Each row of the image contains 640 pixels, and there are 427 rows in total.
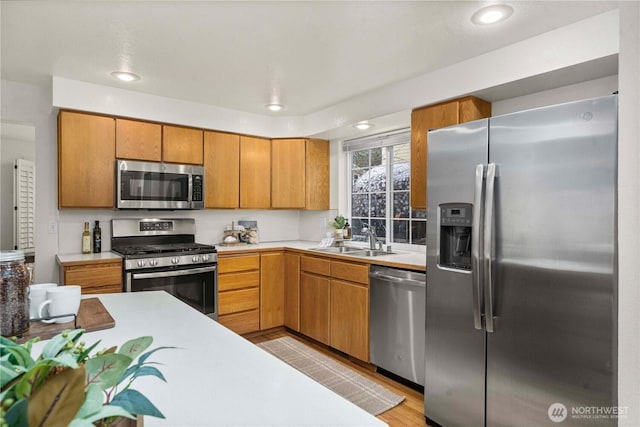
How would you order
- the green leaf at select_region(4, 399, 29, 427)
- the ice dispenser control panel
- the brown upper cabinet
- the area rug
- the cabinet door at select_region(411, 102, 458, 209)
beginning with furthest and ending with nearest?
the cabinet door at select_region(411, 102, 458, 209) → the brown upper cabinet → the area rug → the ice dispenser control panel → the green leaf at select_region(4, 399, 29, 427)

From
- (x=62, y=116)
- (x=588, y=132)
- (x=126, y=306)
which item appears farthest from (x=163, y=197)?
(x=588, y=132)

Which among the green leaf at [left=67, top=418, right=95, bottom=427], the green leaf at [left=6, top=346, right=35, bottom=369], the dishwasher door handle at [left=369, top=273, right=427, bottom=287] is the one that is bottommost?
the dishwasher door handle at [left=369, top=273, right=427, bottom=287]

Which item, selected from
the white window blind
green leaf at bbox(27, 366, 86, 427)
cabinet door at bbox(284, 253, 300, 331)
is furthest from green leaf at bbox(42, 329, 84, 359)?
the white window blind

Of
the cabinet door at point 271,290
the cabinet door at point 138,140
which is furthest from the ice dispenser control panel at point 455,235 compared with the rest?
the cabinet door at point 138,140

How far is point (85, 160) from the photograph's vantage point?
3141 mm

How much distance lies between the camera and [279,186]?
13.8ft

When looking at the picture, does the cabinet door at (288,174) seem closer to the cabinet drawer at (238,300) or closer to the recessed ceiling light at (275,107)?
the recessed ceiling light at (275,107)

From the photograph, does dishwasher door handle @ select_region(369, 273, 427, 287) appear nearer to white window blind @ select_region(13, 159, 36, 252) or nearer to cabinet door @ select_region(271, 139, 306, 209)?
cabinet door @ select_region(271, 139, 306, 209)

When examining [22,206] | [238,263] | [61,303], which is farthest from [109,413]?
[22,206]

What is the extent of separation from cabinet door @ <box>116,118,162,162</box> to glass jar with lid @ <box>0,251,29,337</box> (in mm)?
→ 2489

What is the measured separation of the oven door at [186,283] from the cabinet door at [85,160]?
737 millimetres

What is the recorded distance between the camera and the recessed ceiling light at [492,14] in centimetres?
189

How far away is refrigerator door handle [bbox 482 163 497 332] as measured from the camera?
1858 mm

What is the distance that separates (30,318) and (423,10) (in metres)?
2.20
